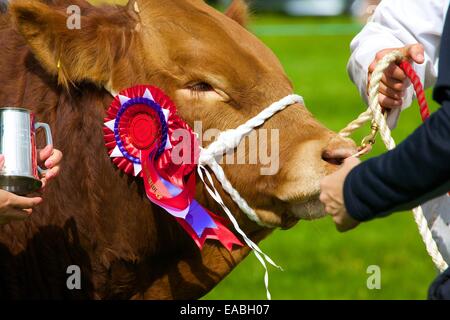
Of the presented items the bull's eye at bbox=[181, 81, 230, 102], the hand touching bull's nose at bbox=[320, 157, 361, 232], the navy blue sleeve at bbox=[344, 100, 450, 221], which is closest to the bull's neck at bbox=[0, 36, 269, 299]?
the bull's eye at bbox=[181, 81, 230, 102]

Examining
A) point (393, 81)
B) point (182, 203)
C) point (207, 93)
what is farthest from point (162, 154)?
point (393, 81)

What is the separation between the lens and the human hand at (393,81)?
356 centimetres

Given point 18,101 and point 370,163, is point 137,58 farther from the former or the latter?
point 370,163

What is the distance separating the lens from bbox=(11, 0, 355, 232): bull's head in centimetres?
396

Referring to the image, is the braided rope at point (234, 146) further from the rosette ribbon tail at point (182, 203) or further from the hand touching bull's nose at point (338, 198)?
the hand touching bull's nose at point (338, 198)

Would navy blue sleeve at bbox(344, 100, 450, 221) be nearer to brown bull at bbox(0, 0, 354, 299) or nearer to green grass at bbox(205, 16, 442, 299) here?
brown bull at bbox(0, 0, 354, 299)

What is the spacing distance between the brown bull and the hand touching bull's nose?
2.53 ft

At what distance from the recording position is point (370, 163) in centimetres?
294

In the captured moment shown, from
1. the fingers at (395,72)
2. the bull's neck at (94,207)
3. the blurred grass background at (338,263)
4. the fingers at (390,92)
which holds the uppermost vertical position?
the fingers at (395,72)

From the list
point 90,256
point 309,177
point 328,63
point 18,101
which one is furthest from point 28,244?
point 328,63

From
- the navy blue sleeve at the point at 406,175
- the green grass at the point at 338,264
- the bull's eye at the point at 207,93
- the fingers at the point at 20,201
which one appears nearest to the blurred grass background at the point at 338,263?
the green grass at the point at 338,264

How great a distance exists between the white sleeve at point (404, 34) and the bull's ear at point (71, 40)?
1018mm

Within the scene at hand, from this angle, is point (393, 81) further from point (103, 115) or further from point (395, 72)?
point (103, 115)

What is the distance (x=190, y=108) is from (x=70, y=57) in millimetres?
553
